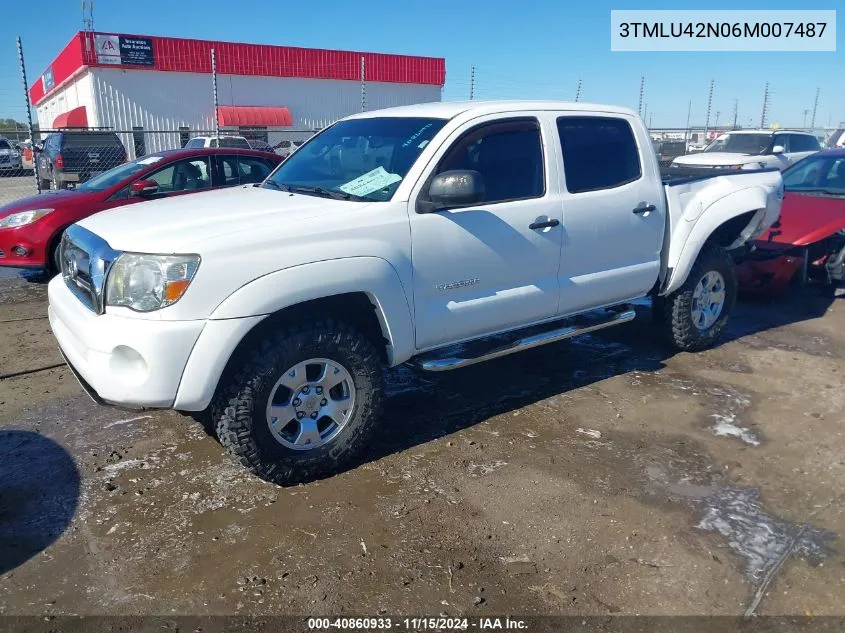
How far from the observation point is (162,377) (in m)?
3.03

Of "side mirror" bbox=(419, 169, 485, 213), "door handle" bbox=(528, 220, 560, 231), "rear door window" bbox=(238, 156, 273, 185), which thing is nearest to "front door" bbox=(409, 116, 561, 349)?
"door handle" bbox=(528, 220, 560, 231)

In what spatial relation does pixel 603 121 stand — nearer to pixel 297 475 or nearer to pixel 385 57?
pixel 297 475

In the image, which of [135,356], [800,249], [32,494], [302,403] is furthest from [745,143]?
[32,494]

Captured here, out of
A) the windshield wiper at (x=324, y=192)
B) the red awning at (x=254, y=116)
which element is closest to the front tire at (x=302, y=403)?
the windshield wiper at (x=324, y=192)

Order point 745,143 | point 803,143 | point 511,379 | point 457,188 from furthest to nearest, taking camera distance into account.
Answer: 1. point 803,143
2. point 745,143
3. point 511,379
4. point 457,188

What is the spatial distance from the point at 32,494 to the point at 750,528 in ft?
11.6

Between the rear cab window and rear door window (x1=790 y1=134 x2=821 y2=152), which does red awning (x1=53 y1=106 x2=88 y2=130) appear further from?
the rear cab window

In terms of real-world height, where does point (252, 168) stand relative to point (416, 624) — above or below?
above

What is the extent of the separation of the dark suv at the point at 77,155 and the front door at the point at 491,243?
1164cm

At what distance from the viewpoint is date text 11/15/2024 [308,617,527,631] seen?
8.33 ft

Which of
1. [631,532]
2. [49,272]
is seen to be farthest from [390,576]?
[49,272]

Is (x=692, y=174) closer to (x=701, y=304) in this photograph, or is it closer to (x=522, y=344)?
(x=701, y=304)

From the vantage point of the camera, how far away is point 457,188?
3.53 meters

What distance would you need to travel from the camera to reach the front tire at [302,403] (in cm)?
326
